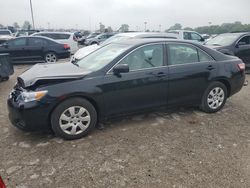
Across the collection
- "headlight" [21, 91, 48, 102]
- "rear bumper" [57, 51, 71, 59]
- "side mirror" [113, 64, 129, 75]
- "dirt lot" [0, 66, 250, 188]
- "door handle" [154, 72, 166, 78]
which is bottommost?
"dirt lot" [0, 66, 250, 188]

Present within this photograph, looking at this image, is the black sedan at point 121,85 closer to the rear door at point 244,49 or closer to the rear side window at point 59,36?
the rear door at point 244,49

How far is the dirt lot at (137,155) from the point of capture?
9.28 feet

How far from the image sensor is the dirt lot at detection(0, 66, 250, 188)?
2828 millimetres

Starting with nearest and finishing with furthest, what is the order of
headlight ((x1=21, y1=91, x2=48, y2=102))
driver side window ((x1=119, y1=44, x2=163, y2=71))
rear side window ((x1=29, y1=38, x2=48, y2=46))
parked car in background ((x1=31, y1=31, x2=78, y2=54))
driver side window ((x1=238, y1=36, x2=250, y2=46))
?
headlight ((x1=21, y1=91, x2=48, y2=102)) < driver side window ((x1=119, y1=44, x2=163, y2=71)) < driver side window ((x1=238, y1=36, x2=250, y2=46)) < rear side window ((x1=29, y1=38, x2=48, y2=46)) < parked car in background ((x1=31, y1=31, x2=78, y2=54))

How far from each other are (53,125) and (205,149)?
7.38 ft

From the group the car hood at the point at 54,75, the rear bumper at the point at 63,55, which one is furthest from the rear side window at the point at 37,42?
the car hood at the point at 54,75

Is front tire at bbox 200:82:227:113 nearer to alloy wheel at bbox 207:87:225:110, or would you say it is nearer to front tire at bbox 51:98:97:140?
alloy wheel at bbox 207:87:225:110

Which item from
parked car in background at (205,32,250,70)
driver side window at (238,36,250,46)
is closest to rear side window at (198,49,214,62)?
parked car in background at (205,32,250,70)

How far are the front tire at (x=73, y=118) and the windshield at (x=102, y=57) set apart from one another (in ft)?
2.20

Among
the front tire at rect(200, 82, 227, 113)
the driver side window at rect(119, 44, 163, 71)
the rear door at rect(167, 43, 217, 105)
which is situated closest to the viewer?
the driver side window at rect(119, 44, 163, 71)

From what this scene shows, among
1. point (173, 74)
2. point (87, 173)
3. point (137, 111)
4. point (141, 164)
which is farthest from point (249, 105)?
point (87, 173)

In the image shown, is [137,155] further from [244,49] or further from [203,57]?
[244,49]

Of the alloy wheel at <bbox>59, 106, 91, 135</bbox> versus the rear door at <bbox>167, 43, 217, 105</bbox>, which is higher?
the rear door at <bbox>167, 43, 217, 105</bbox>

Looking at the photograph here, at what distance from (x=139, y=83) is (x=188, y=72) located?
3.45ft
